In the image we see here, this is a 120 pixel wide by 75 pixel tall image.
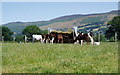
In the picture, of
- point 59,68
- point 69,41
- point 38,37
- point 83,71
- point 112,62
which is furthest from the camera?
point 38,37

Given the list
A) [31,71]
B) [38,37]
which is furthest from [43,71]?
[38,37]

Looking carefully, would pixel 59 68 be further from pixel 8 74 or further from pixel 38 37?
pixel 38 37

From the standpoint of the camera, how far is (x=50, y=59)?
13789 mm

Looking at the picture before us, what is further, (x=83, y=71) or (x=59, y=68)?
(x=59, y=68)

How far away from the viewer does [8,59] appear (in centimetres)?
1402

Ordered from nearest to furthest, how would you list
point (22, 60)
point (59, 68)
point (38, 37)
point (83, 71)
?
point (83, 71), point (59, 68), point (22, 60), point (38, 37)

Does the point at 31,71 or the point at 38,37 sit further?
the point at 38,37

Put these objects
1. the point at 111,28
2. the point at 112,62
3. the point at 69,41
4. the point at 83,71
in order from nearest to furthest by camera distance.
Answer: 1. the point at 83,71
2. the point at 112,62
3. the point at 69,41
4. the point at 111,28

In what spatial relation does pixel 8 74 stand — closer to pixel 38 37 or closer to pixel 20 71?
pixel 20 71

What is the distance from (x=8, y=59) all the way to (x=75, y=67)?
4657 millimetres

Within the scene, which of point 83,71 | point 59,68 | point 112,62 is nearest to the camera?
point 83,71

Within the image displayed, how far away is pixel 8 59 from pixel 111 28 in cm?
9869

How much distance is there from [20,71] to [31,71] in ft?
1.50

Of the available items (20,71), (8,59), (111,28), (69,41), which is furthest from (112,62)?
(111,28)
